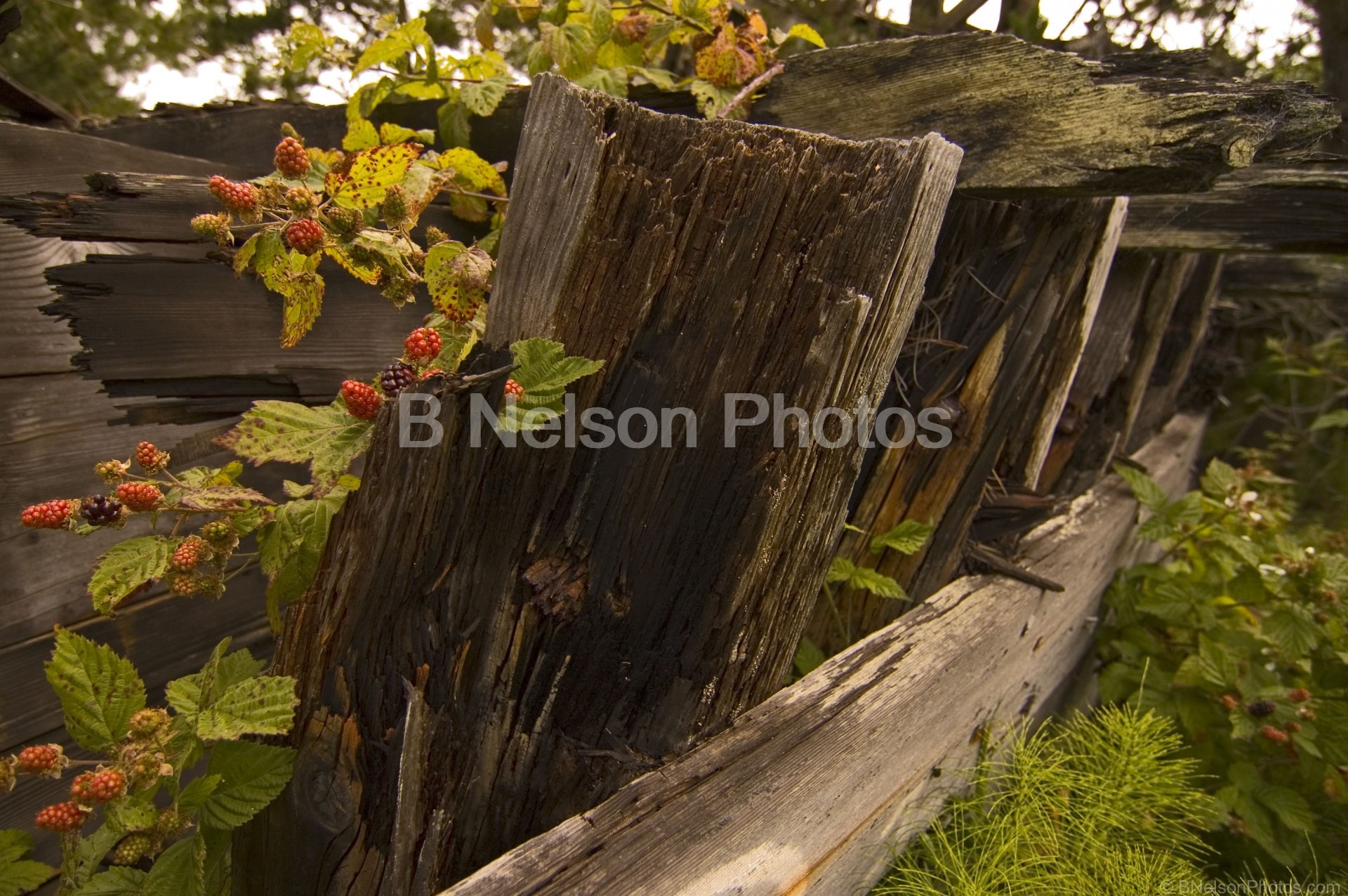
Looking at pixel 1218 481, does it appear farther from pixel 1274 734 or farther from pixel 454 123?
pixel 454 123

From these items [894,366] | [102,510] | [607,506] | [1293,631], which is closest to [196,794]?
[102,510]

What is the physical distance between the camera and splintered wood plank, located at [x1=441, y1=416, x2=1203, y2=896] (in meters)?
1.13

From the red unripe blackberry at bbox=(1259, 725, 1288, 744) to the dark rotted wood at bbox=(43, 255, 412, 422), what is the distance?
2.78 meters

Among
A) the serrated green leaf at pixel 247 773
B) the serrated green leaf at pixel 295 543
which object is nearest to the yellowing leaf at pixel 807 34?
the serrated green leaf at pixel 295 543

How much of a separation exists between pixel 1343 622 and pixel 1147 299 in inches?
57.9

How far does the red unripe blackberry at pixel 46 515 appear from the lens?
126cm

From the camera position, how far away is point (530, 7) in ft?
6.68

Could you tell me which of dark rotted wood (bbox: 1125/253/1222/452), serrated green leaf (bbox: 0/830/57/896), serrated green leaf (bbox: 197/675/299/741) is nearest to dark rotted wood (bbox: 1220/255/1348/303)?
dark rotted wood (bbox: 1125/253/1222/452)

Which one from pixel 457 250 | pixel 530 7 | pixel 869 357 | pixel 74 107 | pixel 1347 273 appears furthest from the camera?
pixel 74 107

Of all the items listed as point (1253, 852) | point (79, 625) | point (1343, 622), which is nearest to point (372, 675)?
point (79, 625)

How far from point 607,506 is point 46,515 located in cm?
91

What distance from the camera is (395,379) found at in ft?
4.29

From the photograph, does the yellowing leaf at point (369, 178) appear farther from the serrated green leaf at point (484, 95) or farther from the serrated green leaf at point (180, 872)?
the serrated green leaf at point (180, 872)

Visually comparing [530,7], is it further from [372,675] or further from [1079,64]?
→ [372,675]
